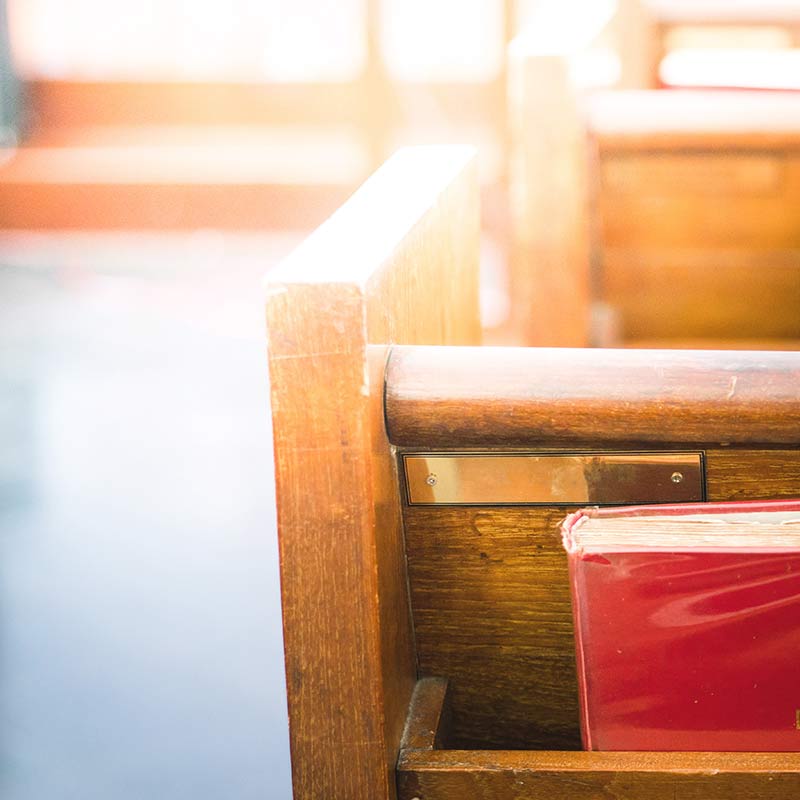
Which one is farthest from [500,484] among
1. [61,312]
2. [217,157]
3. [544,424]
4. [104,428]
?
[217,157]

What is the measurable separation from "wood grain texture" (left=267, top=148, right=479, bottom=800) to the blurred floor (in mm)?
1065

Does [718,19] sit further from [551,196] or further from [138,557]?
[138,557]

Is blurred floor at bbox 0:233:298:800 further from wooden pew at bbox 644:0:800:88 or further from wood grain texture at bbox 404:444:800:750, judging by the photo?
wooden pew at bbox 644:0:800:88

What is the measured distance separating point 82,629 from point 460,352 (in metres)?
1.65

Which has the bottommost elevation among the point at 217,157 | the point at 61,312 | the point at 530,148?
the point at 61,312

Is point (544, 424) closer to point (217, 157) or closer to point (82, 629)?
point (82, 629)

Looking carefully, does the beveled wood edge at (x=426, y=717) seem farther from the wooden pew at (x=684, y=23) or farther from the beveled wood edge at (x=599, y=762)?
the wooden pew at (x=684, y=23)

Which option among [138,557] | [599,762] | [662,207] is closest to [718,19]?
[662,207]

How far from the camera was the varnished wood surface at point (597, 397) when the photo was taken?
24.2 inches

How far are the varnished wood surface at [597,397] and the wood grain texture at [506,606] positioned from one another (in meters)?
0.04

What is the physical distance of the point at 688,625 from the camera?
2.09ft

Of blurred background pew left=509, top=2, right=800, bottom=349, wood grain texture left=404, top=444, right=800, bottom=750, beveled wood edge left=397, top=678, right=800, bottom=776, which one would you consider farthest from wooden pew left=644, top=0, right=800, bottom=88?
beveled wood edge left=397, top=678, right=800, bottom=776

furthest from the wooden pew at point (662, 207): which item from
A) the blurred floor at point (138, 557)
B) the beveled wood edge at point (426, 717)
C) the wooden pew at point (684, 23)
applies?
the beveled wood edge at point (426, 717)

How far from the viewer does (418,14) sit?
5809 millimetres
